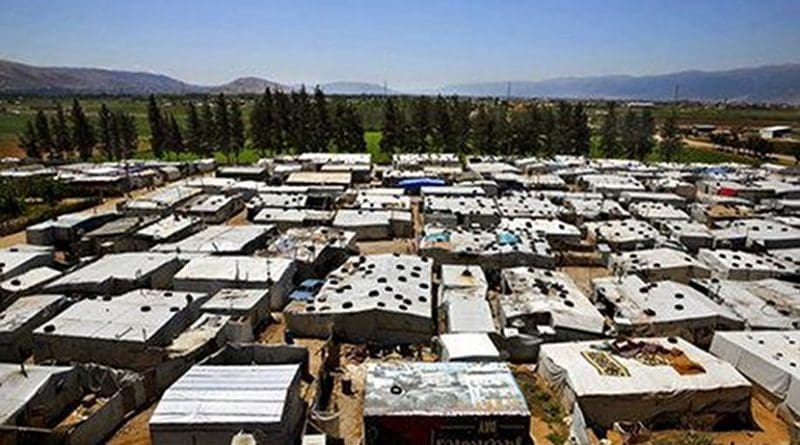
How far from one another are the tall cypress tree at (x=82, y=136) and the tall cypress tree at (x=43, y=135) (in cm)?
334

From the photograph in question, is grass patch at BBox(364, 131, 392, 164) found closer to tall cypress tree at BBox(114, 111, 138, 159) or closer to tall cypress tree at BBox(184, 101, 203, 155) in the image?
tall cypress tree at BBox(184, 101, 203, 155)

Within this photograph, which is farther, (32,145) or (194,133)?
(194,133)

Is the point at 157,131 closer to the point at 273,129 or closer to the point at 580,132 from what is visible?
the point at 273,129

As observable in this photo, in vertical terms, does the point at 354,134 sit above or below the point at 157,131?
below

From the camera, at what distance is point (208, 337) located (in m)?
22.2

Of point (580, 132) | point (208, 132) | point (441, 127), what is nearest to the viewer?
point (208, 132)

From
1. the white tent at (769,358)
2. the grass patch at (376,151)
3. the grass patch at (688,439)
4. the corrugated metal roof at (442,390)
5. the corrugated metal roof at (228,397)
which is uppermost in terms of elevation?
the grass patch at (376,151)

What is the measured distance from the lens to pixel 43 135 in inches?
3098

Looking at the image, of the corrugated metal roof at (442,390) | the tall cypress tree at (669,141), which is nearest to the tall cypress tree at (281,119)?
the tall cypress tree at (669,141)

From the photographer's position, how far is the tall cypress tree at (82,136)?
254 ft

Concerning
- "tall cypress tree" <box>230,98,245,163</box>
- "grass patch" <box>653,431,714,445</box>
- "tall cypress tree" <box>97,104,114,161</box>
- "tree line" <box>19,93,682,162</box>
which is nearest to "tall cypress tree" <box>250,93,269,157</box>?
"tree line" <box>19,93,682,162</box>

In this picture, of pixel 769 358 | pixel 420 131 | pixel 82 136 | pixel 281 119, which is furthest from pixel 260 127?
pixel 769 358

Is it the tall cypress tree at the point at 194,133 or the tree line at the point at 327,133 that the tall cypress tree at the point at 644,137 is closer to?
the tree line at the point at 327,133

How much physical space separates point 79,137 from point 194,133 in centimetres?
1555
